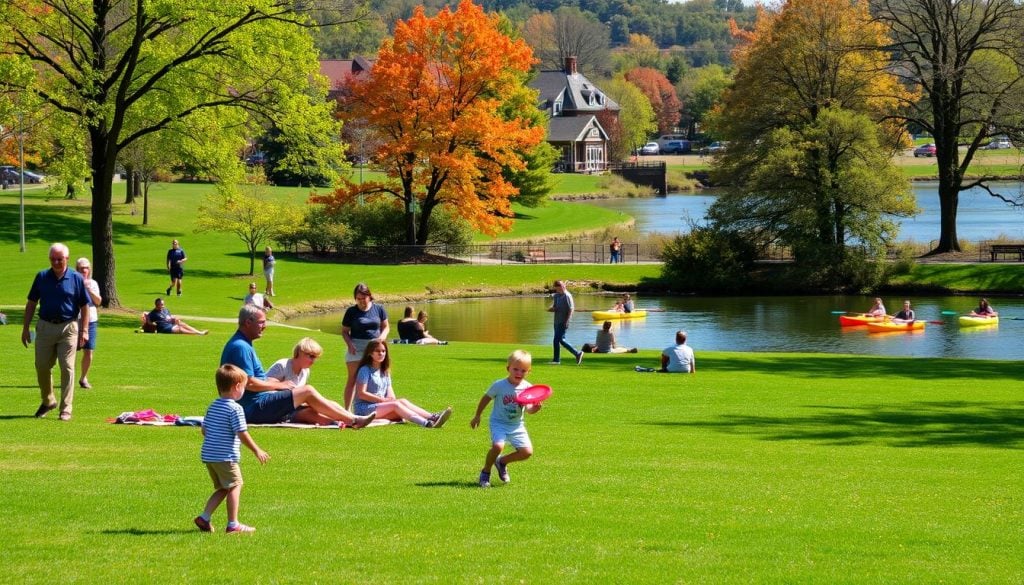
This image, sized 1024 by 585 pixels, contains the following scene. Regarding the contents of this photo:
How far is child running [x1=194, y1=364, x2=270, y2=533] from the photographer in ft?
31.6

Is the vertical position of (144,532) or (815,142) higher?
(815,142)

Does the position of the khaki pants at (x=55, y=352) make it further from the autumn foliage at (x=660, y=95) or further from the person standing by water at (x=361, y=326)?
the autumn foliage at (x=660, y=95)

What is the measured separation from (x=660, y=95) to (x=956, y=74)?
5417 inches

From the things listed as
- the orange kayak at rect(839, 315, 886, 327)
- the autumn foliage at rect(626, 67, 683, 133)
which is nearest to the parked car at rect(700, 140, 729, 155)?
the autumn foliage at rect(626, 67, 683, 133)

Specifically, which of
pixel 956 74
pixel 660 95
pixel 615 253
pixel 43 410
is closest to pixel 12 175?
pixel 615 253

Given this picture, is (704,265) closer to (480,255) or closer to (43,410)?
(480,255)

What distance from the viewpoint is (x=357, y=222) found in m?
61.6

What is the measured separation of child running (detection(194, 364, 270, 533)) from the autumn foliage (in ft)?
590

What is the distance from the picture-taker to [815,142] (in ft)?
174

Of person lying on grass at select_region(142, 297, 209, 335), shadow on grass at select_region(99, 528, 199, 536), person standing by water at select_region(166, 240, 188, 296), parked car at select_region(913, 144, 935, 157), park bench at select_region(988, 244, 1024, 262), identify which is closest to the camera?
shadow on grass at select_region(99, 528, 199, 536)

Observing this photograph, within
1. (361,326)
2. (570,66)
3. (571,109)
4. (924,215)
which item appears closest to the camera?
(361,326)

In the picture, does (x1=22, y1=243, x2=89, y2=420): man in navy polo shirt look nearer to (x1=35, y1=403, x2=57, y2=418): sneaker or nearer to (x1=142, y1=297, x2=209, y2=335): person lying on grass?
(x1=35, y1=403, x2=57, y2=418): sneaker

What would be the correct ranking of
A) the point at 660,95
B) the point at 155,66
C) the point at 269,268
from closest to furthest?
the point at 155,66 → the point at 269,268 → the point at 660,95

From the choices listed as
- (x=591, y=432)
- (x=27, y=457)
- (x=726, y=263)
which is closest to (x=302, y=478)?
(x=27, y=457)
